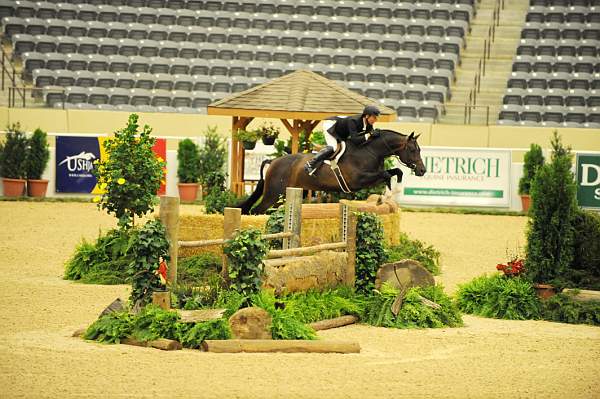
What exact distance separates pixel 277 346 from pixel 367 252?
3.01 m

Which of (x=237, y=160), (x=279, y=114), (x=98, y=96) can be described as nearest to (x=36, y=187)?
(x=98, y=96)

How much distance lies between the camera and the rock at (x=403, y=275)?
12.1 metres

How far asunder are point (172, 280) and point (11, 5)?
23.8 m

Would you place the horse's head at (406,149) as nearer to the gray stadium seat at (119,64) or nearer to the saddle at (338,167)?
the saddle at (338,167)

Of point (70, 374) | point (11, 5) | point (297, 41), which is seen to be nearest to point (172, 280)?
point (70, 374)

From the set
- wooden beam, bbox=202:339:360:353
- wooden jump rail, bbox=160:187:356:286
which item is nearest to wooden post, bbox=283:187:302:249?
wooden jump rail, bbox=160:187:356:286

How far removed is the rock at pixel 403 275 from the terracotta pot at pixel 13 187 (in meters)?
15.1

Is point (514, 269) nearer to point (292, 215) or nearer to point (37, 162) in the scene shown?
point (292, 215)

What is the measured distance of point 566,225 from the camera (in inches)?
485

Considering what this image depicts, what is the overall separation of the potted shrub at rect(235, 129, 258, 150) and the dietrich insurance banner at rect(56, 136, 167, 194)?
26.0 feet

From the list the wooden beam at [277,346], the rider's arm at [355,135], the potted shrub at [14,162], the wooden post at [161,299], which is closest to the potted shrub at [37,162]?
the potted shrub at [14,162]

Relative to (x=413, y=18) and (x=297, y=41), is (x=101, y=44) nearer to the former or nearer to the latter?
(x=297, y=41)

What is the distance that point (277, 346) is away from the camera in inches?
376

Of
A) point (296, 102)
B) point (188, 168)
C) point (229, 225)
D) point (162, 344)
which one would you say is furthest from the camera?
point (188, 168)
